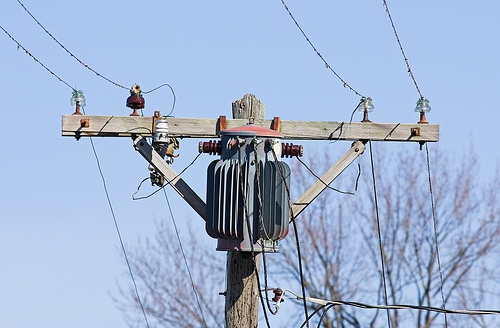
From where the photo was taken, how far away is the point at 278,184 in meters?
9.38

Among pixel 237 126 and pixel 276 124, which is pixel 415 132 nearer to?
pixel 276 124

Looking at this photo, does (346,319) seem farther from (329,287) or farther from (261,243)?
(261,243)

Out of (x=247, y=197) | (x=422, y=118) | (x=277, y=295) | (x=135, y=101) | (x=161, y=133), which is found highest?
(x=135, y=101)

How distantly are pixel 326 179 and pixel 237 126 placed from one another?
95 centimetres

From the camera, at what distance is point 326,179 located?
33.3ft

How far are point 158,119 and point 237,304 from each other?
1.77 meters

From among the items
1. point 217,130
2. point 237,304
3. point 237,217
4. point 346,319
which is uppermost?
point 217,130

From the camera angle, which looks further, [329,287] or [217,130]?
[329,287]

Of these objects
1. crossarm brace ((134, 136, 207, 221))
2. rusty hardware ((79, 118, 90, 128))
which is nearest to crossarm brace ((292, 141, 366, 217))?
crossarm brace ((134, 136, 207, 221))

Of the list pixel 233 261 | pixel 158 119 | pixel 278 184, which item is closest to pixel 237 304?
pixel 233 261

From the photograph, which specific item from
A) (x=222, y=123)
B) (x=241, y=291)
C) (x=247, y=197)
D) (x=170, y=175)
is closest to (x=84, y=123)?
(x=170, y=175)

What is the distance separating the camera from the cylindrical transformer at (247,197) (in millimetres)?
9250

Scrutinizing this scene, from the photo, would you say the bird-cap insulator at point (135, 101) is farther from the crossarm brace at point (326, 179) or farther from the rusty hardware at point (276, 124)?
the crossarm brace at point (326, 179)

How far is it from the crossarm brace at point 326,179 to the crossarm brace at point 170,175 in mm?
840
